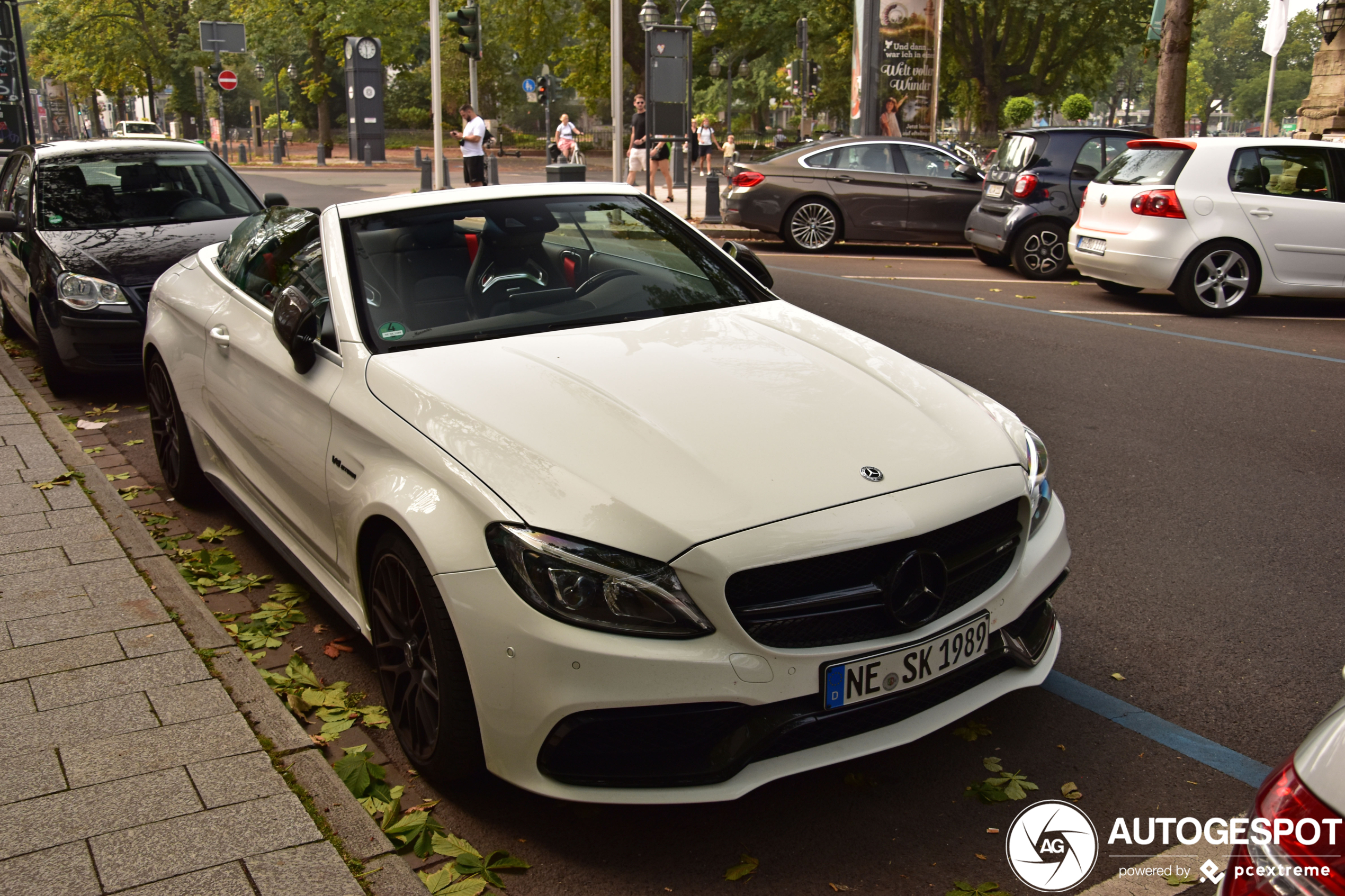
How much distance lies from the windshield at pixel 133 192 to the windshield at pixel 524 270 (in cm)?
474

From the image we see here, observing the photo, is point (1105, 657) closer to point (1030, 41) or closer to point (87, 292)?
point (87, 292)

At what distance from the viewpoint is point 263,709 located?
3537 millimetres

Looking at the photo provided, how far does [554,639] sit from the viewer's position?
8.96ft

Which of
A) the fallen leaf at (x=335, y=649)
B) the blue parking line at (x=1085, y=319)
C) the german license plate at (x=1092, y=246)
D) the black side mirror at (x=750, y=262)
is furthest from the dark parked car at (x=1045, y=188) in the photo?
the fallen leaf at (x=335, y=649)

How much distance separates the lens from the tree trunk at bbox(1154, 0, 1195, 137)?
677 inches

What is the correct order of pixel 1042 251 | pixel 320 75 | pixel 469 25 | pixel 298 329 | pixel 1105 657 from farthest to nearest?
pixel 320 75
pixel 469 25
pixel 1042 251
pixel 1105 657
pixel 298 329

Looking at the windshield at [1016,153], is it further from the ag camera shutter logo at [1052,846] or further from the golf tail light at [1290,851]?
the golf tail light at [1290,851]

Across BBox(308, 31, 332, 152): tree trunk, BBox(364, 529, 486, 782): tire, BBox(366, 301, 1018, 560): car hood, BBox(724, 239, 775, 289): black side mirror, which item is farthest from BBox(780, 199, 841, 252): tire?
BBox(308, 31, 332, 152): tree trunk

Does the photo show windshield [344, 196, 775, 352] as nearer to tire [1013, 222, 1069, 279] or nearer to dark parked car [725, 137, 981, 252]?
tire [1013, 222, 1069, 279]

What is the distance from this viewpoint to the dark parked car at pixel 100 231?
7555 millimetres

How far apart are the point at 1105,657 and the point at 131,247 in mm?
6598

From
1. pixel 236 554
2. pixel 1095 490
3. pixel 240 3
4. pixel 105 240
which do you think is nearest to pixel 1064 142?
pixel 1095 490

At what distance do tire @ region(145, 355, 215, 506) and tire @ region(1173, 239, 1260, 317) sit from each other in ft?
28.9

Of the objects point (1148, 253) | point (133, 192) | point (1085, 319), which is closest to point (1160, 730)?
point (133, 192)
